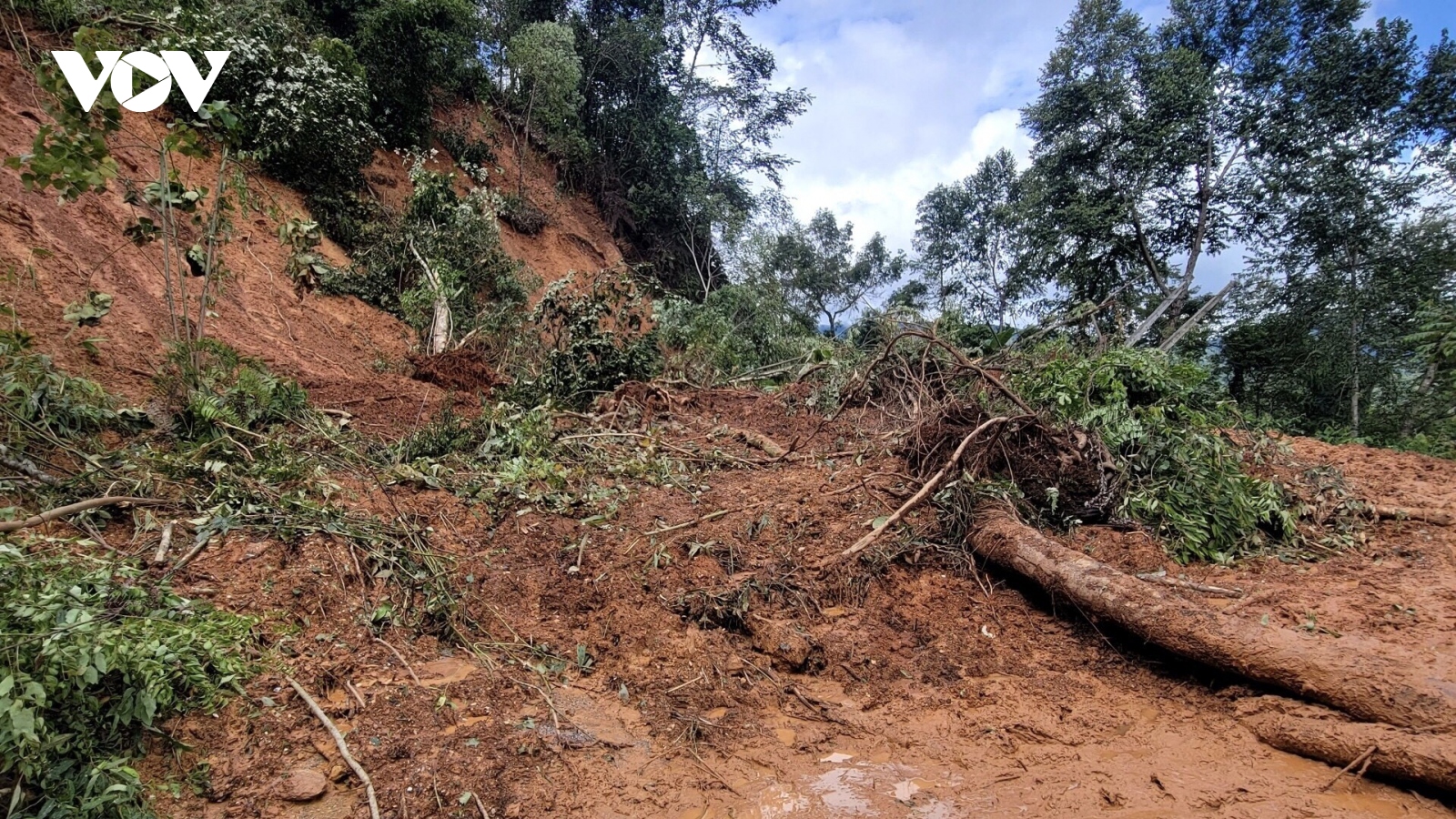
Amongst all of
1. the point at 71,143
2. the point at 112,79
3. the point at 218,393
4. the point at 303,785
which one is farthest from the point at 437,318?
the point at 303,785

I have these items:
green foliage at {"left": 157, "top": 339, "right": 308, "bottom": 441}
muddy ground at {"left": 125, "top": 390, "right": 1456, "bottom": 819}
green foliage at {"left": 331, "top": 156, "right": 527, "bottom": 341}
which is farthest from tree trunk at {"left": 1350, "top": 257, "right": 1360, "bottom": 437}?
green foliage at {"left": 157, "top": 339, "right": 308, "bottom": 441}

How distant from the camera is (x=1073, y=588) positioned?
328 cm

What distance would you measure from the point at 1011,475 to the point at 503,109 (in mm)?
14339

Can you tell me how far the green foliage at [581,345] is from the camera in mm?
7473

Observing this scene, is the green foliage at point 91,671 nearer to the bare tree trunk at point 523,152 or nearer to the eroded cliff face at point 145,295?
the eroded cliff face at point 145,295

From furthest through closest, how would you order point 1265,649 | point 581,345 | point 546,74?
1. point 546,74
2. point 581,345
3. point 1265,649

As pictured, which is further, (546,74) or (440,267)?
(546,74)

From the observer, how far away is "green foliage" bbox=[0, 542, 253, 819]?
164 centimetres

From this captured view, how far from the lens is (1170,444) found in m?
4.59

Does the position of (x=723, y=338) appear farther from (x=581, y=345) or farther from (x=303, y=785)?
(x=303, y=785)

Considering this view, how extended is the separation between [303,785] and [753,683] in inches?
66.0

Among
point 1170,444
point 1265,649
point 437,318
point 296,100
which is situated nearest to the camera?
point 1265,649

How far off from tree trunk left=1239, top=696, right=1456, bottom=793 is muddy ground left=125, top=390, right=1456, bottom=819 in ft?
0.23

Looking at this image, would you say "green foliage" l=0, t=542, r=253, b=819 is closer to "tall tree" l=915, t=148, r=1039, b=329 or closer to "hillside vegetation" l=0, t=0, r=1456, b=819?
"hillside vegetation" l=0, t=0, r=1456, b=819
